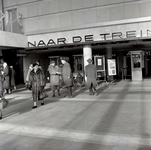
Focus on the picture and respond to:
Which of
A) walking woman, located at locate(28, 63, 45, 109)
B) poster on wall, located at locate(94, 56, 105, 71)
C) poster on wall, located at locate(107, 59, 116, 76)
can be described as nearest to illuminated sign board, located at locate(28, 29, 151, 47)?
poster on wall, located at locate(94, 56, 105, 71)

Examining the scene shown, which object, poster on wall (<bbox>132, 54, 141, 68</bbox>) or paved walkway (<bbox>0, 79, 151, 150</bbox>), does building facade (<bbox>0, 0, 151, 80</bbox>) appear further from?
paved walkway (<bbox>0, 79, 151, 150</bbox>)

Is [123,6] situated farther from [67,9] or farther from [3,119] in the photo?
[3,119]

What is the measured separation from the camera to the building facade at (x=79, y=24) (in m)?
14.6

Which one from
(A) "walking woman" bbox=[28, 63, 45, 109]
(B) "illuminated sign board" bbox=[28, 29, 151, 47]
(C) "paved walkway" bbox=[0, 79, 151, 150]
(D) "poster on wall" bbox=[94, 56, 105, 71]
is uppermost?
(B) "illuminated sign board" bbox=[28, 29, 151, 47]

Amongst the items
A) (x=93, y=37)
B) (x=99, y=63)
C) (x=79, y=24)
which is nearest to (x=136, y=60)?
(x=99, y=63)

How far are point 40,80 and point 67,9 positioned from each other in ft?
33.0

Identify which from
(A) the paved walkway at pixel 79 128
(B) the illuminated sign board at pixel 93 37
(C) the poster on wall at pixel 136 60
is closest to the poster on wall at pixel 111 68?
(B) the illuminated sign board at pixel 93 37

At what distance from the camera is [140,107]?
7145 millimetres

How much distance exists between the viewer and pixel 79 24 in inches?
631

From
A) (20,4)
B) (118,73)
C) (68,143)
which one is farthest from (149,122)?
(118,73)

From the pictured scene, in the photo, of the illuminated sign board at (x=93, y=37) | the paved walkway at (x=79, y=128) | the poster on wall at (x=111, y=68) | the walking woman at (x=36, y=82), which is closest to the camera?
the paved walkway at (x=79, y=128)

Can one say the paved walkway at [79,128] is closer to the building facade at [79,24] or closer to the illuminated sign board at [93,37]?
the building facade at [79,24]

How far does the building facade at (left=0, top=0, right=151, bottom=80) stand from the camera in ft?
47.8

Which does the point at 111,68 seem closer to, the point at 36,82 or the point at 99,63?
the point at 99,63
